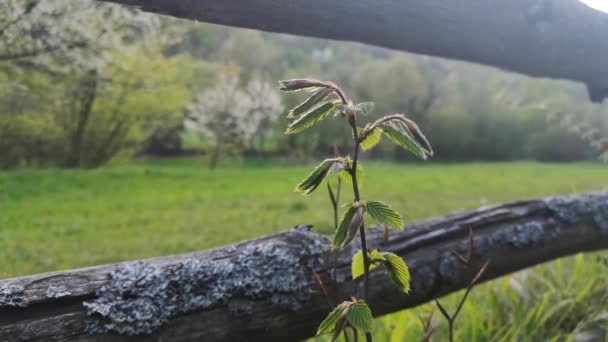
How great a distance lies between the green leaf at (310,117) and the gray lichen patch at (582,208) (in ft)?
4.59

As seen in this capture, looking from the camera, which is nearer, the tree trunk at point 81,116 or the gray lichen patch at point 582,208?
the gray lichen patch at point 582,208

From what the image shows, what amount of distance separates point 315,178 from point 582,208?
1.56 metres

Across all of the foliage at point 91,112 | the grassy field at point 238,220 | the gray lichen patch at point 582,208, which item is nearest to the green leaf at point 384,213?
the grassy field at point 238,220

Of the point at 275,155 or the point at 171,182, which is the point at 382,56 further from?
the point at 171,182

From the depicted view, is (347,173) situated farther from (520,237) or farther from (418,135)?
(520,237)

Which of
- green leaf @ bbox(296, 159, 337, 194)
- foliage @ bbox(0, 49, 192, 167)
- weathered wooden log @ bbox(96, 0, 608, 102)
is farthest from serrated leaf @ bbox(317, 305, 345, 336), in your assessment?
foliage @ bbox(0, 49, 192, 167)

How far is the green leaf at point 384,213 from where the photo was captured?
71 centimetres

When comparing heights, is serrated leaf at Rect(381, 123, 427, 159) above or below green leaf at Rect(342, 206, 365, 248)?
above

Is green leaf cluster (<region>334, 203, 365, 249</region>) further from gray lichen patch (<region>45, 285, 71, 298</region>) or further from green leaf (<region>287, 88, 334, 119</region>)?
gray lichen patch (<region>45, 285, 71, 298</region>)

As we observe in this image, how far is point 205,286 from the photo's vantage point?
43.9 inches

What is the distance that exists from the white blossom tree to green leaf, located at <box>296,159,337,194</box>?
48.3 ft

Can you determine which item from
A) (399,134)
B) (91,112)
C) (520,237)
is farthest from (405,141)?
(91,112)

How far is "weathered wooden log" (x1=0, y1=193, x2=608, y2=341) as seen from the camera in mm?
975

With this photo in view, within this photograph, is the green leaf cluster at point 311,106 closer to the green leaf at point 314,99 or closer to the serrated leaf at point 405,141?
the green leaf at point 314,99
